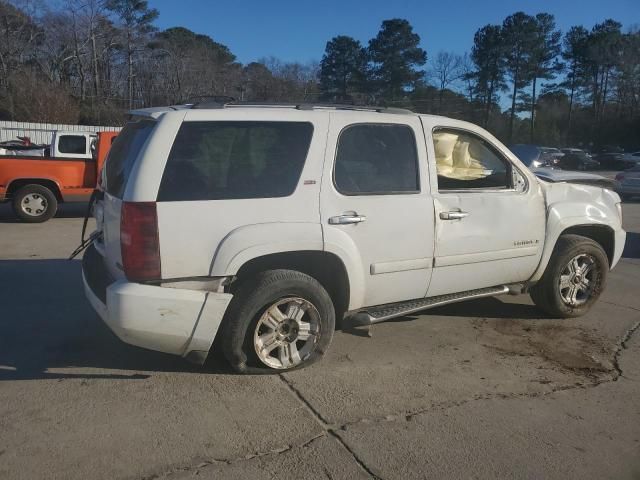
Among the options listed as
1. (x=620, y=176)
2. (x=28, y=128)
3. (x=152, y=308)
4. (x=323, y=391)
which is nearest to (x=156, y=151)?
(x=152, y=308)

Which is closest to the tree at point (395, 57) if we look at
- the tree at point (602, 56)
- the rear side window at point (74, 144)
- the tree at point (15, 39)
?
the tree at point (602, 56)

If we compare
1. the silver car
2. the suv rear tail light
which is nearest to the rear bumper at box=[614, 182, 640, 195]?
the silver car

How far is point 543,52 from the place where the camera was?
2395 inches

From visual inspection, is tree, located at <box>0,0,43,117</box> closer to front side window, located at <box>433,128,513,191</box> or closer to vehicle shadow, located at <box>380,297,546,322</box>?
vehicle shadow, located at <box>380,297,546,322</box>

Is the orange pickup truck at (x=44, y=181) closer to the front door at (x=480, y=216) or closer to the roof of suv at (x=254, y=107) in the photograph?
the roof of suv at (x=254, y=107)

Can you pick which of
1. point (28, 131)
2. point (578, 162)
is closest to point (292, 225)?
point (28, 131)

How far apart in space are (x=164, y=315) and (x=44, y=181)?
29.8 feet

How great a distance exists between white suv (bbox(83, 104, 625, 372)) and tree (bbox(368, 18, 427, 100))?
146 ft

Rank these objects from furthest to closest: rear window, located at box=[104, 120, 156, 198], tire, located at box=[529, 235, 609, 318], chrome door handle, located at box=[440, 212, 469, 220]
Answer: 1. tire, located at box=[529, 235, 609, 318]
2. chrome door handle, located at box=[440, 212, 469, 220]
3. rear window, located at box=[104, 120, 156, 198]

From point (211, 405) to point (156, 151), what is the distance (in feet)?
5.42

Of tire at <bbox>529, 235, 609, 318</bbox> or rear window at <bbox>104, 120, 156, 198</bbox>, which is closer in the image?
rear window at <bbox>104, 120, 156, 198</bbox>

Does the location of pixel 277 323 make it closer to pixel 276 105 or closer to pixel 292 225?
pixel 292 225

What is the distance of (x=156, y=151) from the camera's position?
369 centimetres

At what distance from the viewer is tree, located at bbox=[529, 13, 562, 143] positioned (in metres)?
59.2
